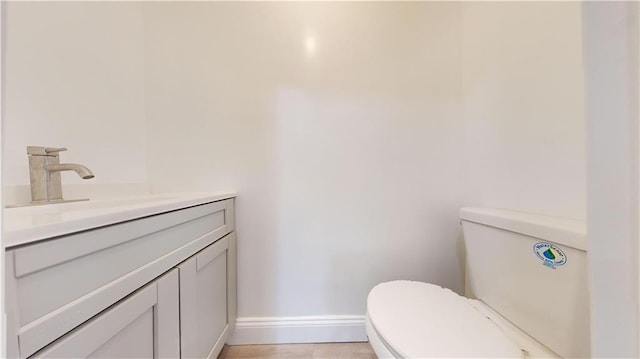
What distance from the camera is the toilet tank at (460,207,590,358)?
66cm

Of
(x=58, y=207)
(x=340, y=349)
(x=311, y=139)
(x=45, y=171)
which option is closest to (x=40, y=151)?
(x=45, y=171)

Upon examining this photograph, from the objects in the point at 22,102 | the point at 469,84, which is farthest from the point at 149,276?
the point at 469,84

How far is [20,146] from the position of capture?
0.84 metres

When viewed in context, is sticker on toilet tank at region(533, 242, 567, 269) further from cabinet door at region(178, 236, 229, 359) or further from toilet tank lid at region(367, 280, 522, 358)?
cabinet door at region(178, 236, 229, 359)

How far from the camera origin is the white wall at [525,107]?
0.82 m

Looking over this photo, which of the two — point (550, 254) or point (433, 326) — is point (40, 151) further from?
point (550, 254)

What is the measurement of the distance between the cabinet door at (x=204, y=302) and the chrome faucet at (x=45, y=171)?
1.40 ft

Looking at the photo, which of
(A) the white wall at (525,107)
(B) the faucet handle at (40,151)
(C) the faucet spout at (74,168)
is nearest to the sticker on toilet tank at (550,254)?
(A) the white wall at (525,107)

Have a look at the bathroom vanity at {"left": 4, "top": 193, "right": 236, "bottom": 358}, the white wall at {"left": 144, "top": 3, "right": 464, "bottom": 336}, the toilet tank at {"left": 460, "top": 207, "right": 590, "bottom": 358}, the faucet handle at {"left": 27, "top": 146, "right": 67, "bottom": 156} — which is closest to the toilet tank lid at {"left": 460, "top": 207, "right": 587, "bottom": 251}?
the toilet tank at {"left": 460, "top": 207, "right": 590, "bottom": 358}

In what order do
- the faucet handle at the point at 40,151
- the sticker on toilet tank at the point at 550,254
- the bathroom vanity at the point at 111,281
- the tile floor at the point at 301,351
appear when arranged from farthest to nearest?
the tile floor at the point at 301,351 < the faucet handle at the point at 40,151 < the sticker on toilet tank at the point at 550,254 < the bathroom vanity at the point at 111,281

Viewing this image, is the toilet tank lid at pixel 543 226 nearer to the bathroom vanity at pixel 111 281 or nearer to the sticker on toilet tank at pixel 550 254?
the sticker on toilet tank at pixel 550 254

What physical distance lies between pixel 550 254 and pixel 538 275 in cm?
8

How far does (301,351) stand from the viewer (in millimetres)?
1305

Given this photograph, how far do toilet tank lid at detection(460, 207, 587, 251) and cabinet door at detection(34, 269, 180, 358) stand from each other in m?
1.02
